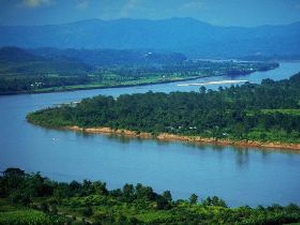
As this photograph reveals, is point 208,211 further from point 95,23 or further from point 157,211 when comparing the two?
point 95,23

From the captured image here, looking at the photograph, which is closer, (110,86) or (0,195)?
(0,195)

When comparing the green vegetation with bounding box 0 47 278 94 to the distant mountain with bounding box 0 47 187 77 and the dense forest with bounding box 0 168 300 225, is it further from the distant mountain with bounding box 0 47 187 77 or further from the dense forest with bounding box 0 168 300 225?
the dense forest with bounding box 0 168 300 225

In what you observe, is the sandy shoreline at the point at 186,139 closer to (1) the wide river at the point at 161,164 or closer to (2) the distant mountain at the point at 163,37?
(1) the wide river at the point at 161,164

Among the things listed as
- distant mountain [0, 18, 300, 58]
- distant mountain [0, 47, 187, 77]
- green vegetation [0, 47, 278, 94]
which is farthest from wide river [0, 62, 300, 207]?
distant mountain [0, 18, 300, 58]

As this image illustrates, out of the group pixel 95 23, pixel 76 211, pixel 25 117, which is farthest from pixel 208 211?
pixel 95 23

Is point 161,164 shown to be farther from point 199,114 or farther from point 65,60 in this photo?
point 65,60
